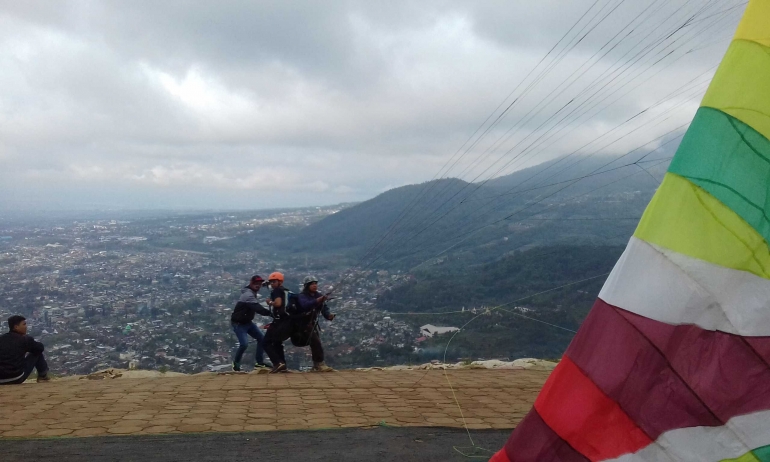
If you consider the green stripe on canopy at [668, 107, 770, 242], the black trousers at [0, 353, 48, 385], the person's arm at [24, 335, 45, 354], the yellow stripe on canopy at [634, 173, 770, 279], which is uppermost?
the green stripe on canopy at [668, 107, 770, 242]

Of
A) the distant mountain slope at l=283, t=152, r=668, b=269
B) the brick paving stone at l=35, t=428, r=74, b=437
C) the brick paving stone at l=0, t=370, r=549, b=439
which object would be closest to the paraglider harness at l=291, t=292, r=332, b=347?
the brick paving stone at l=0, t=370, r=549, b=439

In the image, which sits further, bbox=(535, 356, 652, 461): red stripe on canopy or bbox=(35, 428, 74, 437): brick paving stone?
bbox=(35, 428, 74, 437): brick paving stone

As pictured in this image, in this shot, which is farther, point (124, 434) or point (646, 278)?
point (124, 434)

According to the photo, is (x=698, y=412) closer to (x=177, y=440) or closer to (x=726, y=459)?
(x=726, y=459)

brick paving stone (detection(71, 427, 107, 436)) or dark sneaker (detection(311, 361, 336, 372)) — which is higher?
brick paving stone (detection(71, 427, 107, 436))

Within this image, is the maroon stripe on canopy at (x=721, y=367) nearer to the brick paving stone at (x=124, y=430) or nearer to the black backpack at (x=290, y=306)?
the brick paving stone at (x=124, y=430)

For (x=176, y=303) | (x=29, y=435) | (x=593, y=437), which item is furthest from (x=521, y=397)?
(x=176, y=303)

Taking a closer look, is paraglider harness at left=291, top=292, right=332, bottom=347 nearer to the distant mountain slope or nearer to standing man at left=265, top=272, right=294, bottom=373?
standing man at left=265, top=272, right=294, bottom=373

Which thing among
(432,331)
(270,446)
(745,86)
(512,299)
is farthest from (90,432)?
(512,299)

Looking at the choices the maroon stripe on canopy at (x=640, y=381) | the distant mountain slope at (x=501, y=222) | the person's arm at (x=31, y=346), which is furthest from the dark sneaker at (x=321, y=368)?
the distant mountain slope at (x=501, y=222)
